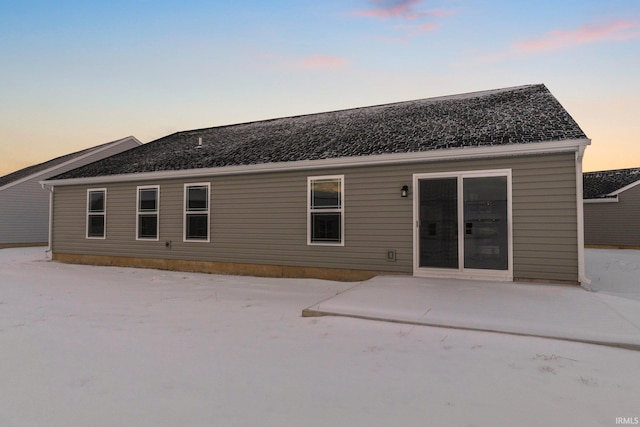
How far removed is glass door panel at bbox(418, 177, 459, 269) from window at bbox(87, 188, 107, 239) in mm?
10048

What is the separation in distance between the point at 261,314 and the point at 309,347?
5.67ft

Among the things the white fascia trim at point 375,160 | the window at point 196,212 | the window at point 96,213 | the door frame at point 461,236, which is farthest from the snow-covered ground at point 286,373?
the window at point 96,213

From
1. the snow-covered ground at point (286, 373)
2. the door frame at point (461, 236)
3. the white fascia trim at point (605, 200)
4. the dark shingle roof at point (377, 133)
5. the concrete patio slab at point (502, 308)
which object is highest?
the dark shingle roof at point (377, 133)

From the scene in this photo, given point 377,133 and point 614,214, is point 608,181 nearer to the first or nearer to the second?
point 614,214

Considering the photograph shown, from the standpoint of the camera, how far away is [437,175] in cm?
732

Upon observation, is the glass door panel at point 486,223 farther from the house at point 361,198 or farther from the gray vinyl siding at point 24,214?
the gray vinyl siding at point 24,214

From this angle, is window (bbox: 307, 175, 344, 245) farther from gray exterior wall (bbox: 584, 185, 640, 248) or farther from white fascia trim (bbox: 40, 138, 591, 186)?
gray exterior wall (bbox: 584, 185, 640, 248)

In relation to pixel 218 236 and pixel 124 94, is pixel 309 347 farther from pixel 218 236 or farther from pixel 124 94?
pixel 124 94

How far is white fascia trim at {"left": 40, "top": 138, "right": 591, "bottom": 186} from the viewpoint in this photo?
20.8 feet

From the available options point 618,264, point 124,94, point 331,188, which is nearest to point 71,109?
point 124,94

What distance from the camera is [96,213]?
39.0 ft

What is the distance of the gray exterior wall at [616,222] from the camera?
60.2 feet

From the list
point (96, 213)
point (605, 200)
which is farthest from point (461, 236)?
point (605, 200)

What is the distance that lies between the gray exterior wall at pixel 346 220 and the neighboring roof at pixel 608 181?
16.6 metres
